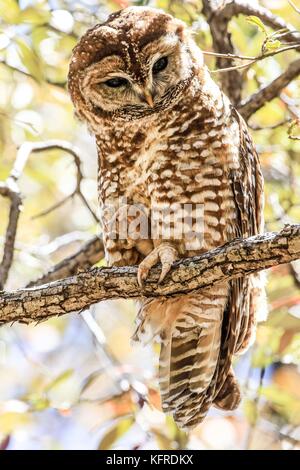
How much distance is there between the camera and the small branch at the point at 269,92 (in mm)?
3885

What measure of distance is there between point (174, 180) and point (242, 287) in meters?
0.57

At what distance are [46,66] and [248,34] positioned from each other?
1.11m

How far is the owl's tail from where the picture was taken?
3.59 metres

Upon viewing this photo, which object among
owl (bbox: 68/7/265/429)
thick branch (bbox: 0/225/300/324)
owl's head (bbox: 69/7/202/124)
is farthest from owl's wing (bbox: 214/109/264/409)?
thick branch (bbox: 0/225/300/324)

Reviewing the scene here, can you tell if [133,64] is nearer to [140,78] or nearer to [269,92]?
[140,78]

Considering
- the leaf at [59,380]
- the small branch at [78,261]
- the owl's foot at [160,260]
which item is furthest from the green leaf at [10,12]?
the leaf at [59,380]

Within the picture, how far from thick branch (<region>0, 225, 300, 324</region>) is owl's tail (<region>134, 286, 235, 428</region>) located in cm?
57

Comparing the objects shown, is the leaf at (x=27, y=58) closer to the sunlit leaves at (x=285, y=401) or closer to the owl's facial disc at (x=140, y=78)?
the owl's facial disc at (x=140, y=78)

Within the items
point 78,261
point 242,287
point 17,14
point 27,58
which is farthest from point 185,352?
point 17,14

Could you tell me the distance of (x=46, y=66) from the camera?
450 centimetres

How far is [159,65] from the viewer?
11.4 feet

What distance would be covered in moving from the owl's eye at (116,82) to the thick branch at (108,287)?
893mm

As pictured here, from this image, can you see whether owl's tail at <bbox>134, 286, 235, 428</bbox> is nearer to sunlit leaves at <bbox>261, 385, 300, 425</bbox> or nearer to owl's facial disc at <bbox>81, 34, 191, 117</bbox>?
sunlit leaves at <bbox>261, 385, 300, 425</bbox>

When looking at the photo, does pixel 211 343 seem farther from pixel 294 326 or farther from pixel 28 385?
pixel 28 385
